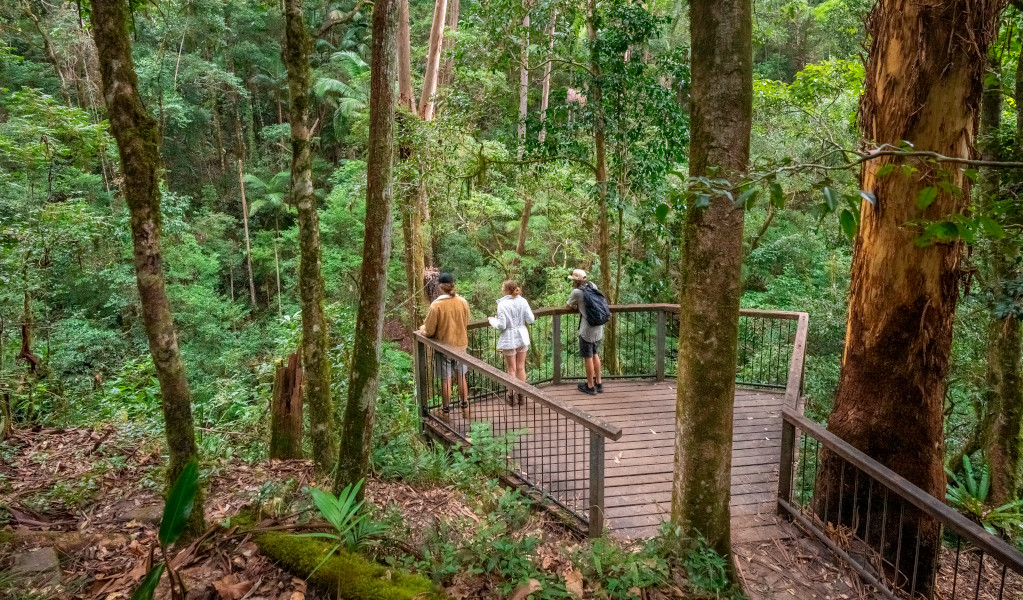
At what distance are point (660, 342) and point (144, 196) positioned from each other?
244 inches

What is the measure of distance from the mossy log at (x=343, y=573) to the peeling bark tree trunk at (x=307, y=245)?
2018mm

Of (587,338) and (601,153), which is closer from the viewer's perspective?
(587,338)

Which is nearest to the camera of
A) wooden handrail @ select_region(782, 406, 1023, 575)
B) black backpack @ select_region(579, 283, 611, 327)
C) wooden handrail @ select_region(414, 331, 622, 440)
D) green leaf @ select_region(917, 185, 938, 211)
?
green leaf @ select_region(917, 185, 938, 211)

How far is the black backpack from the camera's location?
22.0 ft

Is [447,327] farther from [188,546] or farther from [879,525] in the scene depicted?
[879,525]

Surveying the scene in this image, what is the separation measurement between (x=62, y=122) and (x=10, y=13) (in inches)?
451

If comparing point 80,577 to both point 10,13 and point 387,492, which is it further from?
point 10,13

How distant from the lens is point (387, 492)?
4.64 m

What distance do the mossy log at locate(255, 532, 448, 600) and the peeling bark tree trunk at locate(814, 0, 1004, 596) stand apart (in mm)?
3510

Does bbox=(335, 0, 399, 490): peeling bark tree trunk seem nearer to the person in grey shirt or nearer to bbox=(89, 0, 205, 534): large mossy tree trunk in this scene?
bbox=(89, 0, 205, 534): large mossy tree trunk

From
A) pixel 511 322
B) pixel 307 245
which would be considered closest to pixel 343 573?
pixel 307 245

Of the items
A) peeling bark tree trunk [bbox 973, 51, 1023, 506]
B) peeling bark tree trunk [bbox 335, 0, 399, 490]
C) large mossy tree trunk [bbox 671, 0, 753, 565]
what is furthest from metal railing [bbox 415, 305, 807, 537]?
peeling bark tree trunk [bbox 973, 51, 1023, 506]

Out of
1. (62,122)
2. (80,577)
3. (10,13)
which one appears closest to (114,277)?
(62,122)

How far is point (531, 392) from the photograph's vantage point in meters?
4.69
